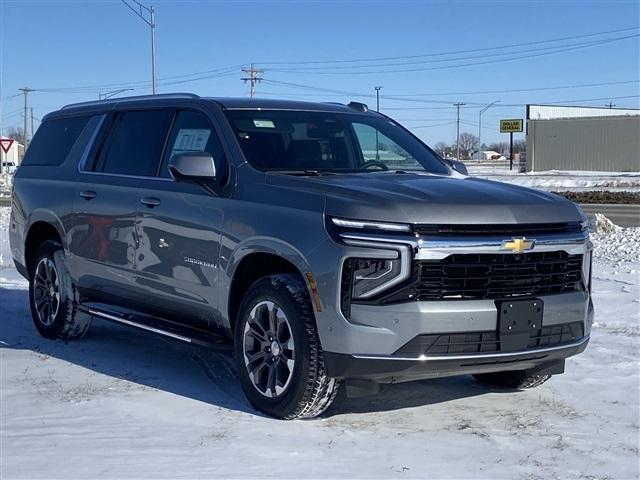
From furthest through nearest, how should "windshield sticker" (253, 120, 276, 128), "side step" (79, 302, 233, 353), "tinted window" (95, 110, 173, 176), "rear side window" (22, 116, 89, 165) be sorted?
1. "rear side window" (22, 116, 89, 165)
2. "tinted window" (95, 110, 173, 176)
3. "windshield sticker" (253, 120, 276, 128)
4. "side step" (79, 302, 233, 353)

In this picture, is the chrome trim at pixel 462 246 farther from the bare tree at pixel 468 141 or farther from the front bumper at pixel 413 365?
the bare tree at pixel 468 141

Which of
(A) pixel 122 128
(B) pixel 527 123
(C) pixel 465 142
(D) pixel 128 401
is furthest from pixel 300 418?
(C) pixel 465 142

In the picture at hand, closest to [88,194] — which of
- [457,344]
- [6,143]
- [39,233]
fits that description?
[39,233]

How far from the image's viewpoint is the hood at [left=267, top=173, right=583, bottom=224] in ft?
15.5

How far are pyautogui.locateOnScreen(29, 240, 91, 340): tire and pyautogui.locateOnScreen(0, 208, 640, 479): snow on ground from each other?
36cm

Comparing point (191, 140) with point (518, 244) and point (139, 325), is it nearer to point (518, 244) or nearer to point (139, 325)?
point (139, 325)

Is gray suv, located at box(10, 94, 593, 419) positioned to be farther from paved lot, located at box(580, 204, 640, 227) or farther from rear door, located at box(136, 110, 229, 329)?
paved lot, located at box(580, 204, 640, 227)

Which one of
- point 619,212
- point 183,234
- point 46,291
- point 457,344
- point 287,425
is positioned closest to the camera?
point 457,344

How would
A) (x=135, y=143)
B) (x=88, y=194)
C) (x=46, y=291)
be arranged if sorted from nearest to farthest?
1. (x=135, y=143)
2. (x=88, y=194)
3. (x=46, y=291)

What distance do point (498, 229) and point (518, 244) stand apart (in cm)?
14

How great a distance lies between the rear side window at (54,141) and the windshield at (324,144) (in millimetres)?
2229

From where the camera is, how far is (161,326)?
6.16 m

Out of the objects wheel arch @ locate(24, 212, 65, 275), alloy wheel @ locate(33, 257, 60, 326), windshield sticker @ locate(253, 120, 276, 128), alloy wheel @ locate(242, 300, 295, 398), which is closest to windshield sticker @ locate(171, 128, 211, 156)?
windshield sticker @ locate(253, 120, 276, 128)

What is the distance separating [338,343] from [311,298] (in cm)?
31
